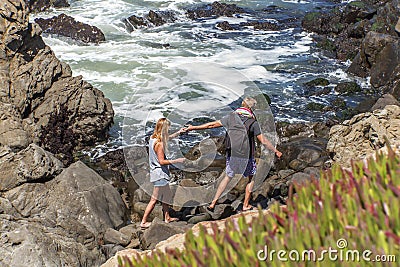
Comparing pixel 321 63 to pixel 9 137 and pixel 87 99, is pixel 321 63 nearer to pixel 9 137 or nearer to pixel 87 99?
pixel 87 99

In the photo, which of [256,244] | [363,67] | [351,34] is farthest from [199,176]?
[351,34]

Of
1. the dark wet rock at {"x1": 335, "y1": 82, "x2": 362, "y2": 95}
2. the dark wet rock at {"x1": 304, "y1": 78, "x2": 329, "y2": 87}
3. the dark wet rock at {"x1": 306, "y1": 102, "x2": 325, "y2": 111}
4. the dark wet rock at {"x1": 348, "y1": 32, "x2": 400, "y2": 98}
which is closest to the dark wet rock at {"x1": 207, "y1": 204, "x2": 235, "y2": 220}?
the dark wet rock at {"x1": 306, "y1": 102, "x2": 325, "y2": 111}

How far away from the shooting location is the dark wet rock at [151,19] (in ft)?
99.0

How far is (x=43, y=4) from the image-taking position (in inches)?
1294

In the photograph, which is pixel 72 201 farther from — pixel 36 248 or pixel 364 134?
pixel 364 134

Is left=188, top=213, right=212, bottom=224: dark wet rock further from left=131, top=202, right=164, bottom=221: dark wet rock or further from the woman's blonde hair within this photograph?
the woman's blonde hair

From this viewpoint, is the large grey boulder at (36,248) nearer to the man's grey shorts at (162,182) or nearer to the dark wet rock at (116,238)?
the dark wet rock at (116,238)

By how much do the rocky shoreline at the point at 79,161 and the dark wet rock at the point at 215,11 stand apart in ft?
53.4

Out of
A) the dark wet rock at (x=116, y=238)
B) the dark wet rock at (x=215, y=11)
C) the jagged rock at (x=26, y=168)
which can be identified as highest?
the jagged rock at (x=26, y=168)

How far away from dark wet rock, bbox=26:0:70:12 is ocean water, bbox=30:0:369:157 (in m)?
0.67

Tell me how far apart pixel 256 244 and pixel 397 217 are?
0.85 meters

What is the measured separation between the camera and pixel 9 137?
38.8 ft

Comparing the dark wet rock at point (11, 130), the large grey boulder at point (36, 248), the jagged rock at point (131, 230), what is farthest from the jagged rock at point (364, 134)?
the dark wet rock at point (11, 130)

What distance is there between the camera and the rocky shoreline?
25.9 feet
